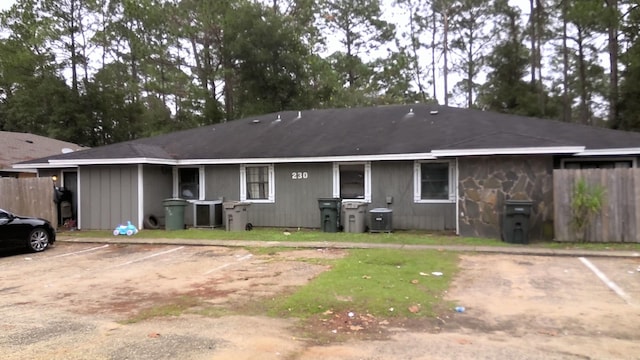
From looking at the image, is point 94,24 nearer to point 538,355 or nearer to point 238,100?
point 238,100

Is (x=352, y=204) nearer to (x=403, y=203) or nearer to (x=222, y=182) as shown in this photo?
(x=403, y=203)

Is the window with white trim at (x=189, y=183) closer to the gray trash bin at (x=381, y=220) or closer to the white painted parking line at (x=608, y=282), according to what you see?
the gray trash bin at (x=381, y=220)

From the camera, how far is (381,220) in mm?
15391

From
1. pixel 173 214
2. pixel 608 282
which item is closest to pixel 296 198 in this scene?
pixel 173 214

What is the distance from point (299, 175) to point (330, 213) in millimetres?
2204

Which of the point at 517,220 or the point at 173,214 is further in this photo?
the point at 173,214

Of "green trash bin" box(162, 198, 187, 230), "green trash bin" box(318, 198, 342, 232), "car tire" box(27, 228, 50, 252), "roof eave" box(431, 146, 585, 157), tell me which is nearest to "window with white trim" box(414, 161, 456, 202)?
"roof eave" box(431, 146, 585, 157)

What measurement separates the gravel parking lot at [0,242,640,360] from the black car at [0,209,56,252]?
39.7 inches

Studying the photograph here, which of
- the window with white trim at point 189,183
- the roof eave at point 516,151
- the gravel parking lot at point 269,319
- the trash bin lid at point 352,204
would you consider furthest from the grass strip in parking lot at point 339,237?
the roof eave at point 516,151

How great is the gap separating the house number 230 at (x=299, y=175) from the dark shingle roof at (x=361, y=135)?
0.72 metres

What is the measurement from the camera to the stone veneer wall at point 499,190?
43.5ft

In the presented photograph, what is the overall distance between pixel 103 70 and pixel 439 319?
1510 inches

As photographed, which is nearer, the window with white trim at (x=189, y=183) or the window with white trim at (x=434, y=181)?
the window with white trim at (x=434, y=181)

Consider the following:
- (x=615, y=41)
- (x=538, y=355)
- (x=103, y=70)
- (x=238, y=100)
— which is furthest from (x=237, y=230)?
(x=103, y=70)
